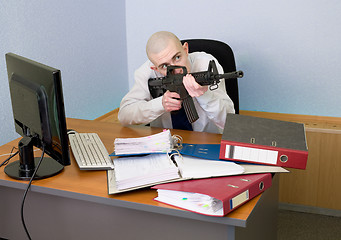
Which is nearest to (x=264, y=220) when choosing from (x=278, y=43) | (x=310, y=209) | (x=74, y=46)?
(x=310, y=209)

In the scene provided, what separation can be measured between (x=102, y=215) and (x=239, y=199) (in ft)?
1.43

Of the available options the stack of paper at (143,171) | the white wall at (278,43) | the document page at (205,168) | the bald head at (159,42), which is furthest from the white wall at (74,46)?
the document page at (205,168)

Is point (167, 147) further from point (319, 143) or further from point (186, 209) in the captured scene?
point (319, 143)

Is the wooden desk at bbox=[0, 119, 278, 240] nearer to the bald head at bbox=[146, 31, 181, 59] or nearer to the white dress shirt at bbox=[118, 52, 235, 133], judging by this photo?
the white dress shirt at bbox=[118, 52, 235, 133]

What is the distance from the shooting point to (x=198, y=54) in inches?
76.1

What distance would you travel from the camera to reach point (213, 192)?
103 centimetres

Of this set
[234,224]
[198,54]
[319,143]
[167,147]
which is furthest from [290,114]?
[234,224]

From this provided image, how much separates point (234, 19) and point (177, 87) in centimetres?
118

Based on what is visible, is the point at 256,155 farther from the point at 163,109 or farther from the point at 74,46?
the point at 74,46

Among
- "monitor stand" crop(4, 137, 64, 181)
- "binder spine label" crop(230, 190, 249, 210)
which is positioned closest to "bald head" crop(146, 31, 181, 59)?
"monitor stand" crop(4, 137, 64, 181)

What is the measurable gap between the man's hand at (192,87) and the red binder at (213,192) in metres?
0.50

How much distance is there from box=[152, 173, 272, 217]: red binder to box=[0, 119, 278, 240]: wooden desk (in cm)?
2

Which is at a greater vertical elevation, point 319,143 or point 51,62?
point 51,62

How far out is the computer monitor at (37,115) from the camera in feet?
3.61
